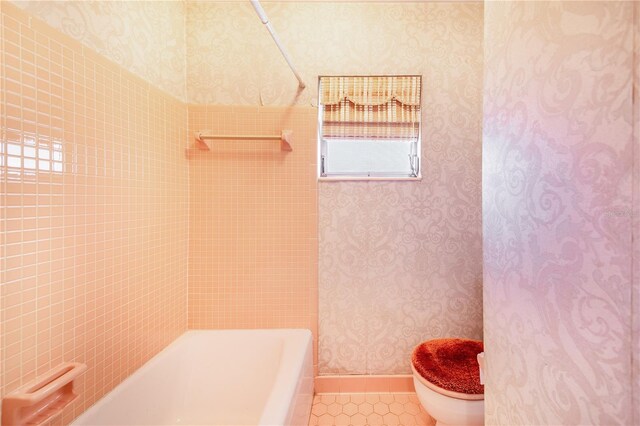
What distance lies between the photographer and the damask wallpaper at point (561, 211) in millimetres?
376

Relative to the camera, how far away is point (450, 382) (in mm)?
1361

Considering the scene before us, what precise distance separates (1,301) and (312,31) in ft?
6.28

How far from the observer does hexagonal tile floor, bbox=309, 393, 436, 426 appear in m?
1.65

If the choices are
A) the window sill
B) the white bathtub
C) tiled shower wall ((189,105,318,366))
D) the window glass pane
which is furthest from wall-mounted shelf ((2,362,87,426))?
the window glass pane

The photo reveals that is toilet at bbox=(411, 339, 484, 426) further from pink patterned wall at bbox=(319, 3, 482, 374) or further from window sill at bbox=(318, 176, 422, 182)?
window sill at bbox=(318, 176, 422, 182)

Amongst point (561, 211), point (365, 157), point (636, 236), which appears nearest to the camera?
point (636, 236)

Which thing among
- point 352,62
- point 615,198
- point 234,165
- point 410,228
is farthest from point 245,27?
point 615,198

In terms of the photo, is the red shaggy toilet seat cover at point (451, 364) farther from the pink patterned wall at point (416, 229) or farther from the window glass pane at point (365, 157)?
the window glass pane at point (365, 157)

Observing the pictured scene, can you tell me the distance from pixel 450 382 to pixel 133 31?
2.19 meters

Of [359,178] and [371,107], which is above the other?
[371,107]

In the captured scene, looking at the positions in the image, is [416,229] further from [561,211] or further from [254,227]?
[561,211]

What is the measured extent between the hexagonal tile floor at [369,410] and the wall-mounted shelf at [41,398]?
1.19 meters

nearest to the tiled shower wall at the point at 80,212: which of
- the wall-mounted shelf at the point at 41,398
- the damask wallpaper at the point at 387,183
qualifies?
the wall-mounted shelf at the point at 41,398

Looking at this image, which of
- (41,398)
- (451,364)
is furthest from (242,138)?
(451,364)
